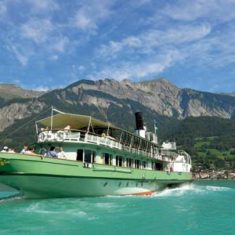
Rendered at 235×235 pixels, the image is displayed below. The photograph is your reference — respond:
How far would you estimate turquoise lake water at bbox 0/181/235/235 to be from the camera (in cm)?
2367

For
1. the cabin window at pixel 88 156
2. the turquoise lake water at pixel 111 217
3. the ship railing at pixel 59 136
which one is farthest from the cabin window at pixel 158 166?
the ship railing at pixel 59 136

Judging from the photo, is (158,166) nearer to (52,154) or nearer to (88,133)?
(88,133)

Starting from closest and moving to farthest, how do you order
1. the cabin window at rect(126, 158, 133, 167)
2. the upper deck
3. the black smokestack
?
the upper deck, the cabin window at rect(126, 158, 133, 167), the black smokestack

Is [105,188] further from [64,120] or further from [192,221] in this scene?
[192,221]

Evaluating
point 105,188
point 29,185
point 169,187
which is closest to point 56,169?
point 29,185

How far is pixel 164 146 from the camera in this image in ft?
185

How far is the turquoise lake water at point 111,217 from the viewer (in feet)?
77.7

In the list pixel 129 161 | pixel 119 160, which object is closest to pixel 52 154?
pixel 119 160

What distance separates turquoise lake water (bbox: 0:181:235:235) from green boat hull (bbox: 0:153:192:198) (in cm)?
94

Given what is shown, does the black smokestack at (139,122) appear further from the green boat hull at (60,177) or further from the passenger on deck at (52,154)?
the passenger on deck at (52,154)

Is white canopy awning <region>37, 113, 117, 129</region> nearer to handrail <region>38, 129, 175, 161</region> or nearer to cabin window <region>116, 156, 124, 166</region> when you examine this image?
handrail <region>38, 129, 175, 161</region>

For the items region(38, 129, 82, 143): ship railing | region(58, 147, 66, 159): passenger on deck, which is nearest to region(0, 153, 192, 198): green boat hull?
region(58, 147, 66, 159): passenger on deck

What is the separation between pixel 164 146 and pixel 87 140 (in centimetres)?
2153

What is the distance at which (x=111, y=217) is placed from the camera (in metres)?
27.2
